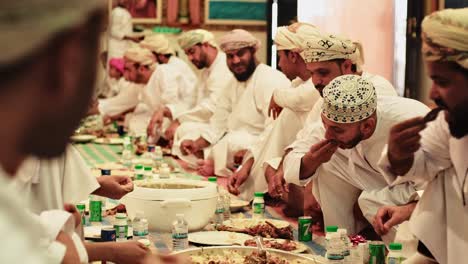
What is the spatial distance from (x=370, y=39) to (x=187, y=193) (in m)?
7.15

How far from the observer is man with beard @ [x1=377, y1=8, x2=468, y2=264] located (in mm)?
2885

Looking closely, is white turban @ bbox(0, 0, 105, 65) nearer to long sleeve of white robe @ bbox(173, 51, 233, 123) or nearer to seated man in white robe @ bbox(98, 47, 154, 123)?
long sleeve of white robe @ bbox(173, 51, 233, 123)

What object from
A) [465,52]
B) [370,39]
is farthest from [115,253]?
[370,39]

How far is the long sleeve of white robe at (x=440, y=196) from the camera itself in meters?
3.14

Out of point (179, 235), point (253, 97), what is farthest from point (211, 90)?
point (179, 235)

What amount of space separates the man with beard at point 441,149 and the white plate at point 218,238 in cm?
102

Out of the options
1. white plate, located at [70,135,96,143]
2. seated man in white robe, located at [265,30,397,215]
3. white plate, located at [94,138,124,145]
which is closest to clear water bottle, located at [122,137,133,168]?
white plate, located at [94,138,124,145]

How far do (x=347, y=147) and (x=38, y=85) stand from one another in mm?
3298

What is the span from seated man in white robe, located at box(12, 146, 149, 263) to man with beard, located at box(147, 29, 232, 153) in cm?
480

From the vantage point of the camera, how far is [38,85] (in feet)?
3.21

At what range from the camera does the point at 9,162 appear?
1047 mm

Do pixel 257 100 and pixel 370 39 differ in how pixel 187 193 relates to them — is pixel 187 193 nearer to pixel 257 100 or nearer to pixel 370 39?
pixel 257 100

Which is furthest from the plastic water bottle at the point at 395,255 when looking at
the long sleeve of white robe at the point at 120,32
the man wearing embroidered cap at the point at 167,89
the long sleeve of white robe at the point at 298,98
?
the long sleeve of white robe at the point at 120,32

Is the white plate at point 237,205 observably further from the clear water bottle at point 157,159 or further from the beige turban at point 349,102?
the clear water bottle at point 157,159
